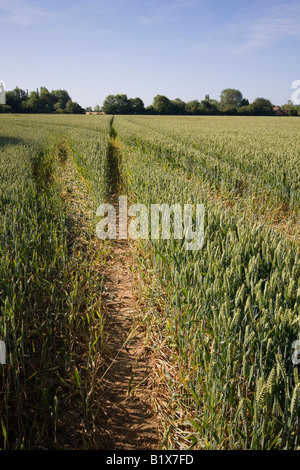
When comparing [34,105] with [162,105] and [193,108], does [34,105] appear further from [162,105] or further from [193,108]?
[193,108]

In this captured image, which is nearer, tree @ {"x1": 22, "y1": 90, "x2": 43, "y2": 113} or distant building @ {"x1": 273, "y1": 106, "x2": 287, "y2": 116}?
tree @ {"x1": 22, "y1": 90, "x2": 43, "y2": 113}

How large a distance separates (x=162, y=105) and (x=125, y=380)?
75.0 meters

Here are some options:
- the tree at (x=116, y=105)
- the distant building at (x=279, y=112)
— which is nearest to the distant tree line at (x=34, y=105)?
the tree at (x=116, y=105)

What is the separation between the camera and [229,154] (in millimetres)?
7602

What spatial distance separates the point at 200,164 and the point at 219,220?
407cm

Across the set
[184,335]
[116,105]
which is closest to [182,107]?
[116,105]

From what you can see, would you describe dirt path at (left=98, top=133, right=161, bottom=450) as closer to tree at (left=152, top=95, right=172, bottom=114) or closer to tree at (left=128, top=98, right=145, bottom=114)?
tree at (left=152, top=95, right=172, bottom=114)

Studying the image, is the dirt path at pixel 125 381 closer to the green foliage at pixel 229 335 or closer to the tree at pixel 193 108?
the green foliage at pixel 229 335

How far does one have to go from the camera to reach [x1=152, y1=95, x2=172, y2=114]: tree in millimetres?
70500

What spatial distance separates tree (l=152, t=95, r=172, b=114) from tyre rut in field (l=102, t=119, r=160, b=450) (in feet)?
237

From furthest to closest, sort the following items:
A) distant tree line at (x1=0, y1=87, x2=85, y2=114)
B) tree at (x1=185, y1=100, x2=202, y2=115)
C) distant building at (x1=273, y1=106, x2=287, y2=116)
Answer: tree at (x1=185, y1=100, x2=202, y2=115), distant building at (x1=273, y1=106, x2=287, y2=116), distant tree line at (x1=0, y1=87, x2=85, y2=114)

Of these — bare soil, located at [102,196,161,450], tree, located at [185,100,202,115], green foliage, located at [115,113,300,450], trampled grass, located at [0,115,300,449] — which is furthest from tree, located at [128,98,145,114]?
bare soil, located at [102,196,161,450]

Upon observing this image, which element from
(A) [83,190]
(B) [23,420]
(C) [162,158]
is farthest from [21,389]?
(C) [162,158]
